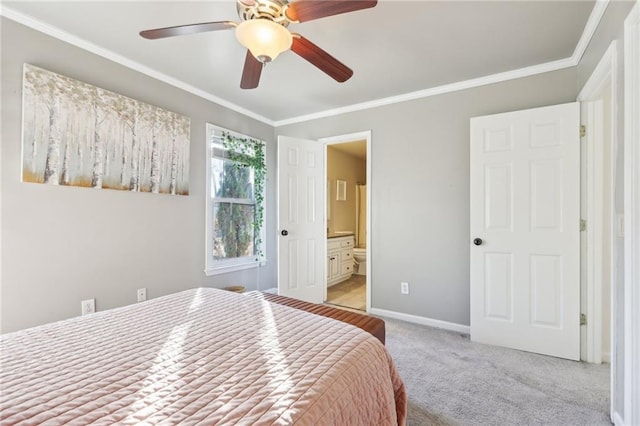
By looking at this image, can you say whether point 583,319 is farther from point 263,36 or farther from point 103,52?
point 103,52

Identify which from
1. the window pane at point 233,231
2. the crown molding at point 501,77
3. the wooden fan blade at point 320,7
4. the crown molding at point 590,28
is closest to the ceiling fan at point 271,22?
the wooden fan blade at point 320,7

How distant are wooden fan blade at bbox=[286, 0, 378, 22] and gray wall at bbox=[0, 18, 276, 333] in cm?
196

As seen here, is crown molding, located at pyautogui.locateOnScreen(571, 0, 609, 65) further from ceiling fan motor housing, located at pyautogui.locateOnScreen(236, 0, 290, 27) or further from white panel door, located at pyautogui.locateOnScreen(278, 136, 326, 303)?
white panel door, located at pyautogui.locateOnScreen(278, 136, 326, 303)

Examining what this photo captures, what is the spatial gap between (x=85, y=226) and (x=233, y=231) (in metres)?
A: 1.50

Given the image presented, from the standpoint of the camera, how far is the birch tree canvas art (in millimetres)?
2010

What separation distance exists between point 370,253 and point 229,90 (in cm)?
243

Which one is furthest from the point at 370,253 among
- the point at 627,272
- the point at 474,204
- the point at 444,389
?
the point at 627,272

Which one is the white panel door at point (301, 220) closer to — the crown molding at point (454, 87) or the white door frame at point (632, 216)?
the crown molding at point (454, 87)

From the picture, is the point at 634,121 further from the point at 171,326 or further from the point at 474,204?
the point at 171,326

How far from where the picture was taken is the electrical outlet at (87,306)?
2.24 metres

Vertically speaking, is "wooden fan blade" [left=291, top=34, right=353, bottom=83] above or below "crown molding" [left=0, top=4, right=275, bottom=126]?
below

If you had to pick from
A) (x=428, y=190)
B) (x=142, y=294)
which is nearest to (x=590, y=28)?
(x=428, y=190)

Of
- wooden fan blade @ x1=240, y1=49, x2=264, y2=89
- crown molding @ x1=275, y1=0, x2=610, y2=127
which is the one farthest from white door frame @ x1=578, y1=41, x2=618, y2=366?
wooden fan blade @ x1=240, y1=49, x2=264, y2=89

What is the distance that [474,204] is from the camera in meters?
Result: 2.71
